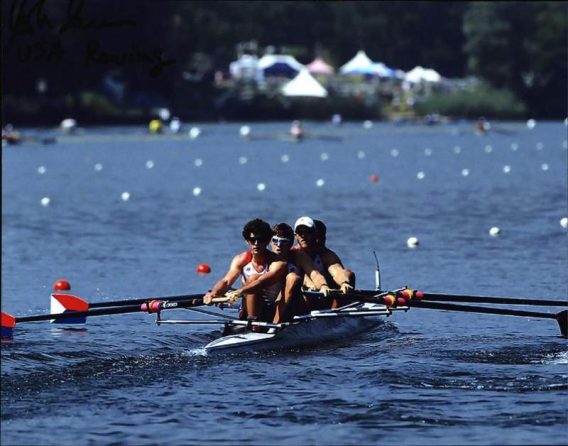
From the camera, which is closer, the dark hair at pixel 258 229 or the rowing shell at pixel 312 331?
the rowing shell at pixel 312 331

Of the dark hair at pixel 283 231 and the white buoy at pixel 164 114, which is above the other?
the white buoy at pixel 164 114

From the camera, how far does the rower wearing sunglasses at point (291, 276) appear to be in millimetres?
20844

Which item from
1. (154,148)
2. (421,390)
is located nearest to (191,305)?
(421,390)

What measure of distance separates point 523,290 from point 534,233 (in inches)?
396

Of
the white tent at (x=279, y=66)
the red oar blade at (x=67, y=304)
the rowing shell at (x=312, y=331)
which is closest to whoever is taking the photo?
the rowing shell at (x=312, y=331)

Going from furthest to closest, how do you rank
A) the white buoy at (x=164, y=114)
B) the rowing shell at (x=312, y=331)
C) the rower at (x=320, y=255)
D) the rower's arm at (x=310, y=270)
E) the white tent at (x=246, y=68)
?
the white tent at (x=246, y=68) → the white buoy at (x=164, y=114) → the rower at (x=320, y=255) → the rower's arm at (x=310, y=270) → the rowing shell at (x=312, y=331)

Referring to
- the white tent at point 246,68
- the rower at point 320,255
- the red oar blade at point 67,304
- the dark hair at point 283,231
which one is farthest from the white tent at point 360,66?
the dark hair at point 283,231

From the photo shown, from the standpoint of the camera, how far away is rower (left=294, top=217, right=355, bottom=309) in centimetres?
2214

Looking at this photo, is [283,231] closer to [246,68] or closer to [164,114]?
[164,114]

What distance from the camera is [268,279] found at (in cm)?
2052

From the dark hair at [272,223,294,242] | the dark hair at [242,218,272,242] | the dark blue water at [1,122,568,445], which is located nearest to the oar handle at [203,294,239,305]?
the dark blue water at [1,122,568,445]

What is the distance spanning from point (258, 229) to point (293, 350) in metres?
1.85

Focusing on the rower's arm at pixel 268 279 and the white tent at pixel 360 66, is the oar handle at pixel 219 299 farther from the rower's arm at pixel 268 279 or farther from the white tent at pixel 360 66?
the white tent at pixel 360 66
